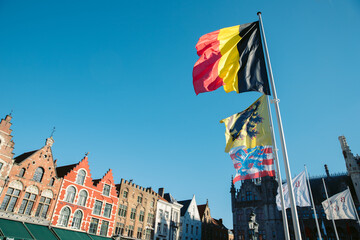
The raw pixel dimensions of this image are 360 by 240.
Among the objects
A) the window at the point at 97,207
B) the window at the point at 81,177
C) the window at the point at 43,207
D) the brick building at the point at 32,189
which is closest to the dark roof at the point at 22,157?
the brick building at the point at 32,189

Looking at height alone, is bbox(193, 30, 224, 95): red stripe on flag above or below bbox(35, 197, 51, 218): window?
above

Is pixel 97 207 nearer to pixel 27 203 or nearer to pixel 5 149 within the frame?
pixel 27 203

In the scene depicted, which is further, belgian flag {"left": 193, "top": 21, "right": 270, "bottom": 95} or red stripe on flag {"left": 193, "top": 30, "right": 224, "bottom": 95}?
red stripe on flag {"left": 193, "top": 30, "right": 224, "bottom": 95}

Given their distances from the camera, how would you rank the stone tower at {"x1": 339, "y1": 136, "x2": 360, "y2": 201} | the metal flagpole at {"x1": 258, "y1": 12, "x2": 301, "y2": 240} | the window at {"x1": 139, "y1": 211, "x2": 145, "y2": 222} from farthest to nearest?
the stone tower at {"x1": 339, "y1": 136, "x2": 360, "y2": 201} < the window at {"x1": 139, "y1": 211, "x2": 145, "y2": 222} < the metal flagpole at {"x1": 258, "y1": 12, "x2": 301, "y2": 240}

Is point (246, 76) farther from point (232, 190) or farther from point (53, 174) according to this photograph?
point (232, 190)

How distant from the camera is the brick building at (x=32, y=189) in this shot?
24.8m

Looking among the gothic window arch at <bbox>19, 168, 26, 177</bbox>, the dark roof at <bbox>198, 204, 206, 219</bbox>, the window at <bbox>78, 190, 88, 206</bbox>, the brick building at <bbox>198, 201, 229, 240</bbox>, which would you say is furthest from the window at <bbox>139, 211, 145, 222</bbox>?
the dark roof at <bbox>198, 204, 206, 219</bbox>

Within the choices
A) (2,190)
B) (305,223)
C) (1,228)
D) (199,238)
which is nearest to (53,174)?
(2,190)

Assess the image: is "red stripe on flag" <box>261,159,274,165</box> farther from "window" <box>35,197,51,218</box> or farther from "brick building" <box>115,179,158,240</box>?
"brick building" <box>115,179,158,240</box>

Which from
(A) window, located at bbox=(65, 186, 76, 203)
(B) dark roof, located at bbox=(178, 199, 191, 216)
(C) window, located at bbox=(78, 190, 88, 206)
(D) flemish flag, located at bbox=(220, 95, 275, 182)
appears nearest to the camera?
(D) flemish flag, located at bbox=(220, 95, 275, 182)

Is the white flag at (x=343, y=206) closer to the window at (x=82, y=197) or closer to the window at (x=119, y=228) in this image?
the window at (x=119, y=228)

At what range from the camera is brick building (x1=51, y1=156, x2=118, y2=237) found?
2948 centimetres

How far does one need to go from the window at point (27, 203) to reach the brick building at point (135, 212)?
12.5 metres

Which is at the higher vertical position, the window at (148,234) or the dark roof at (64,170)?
the dark roof at (64,170)
